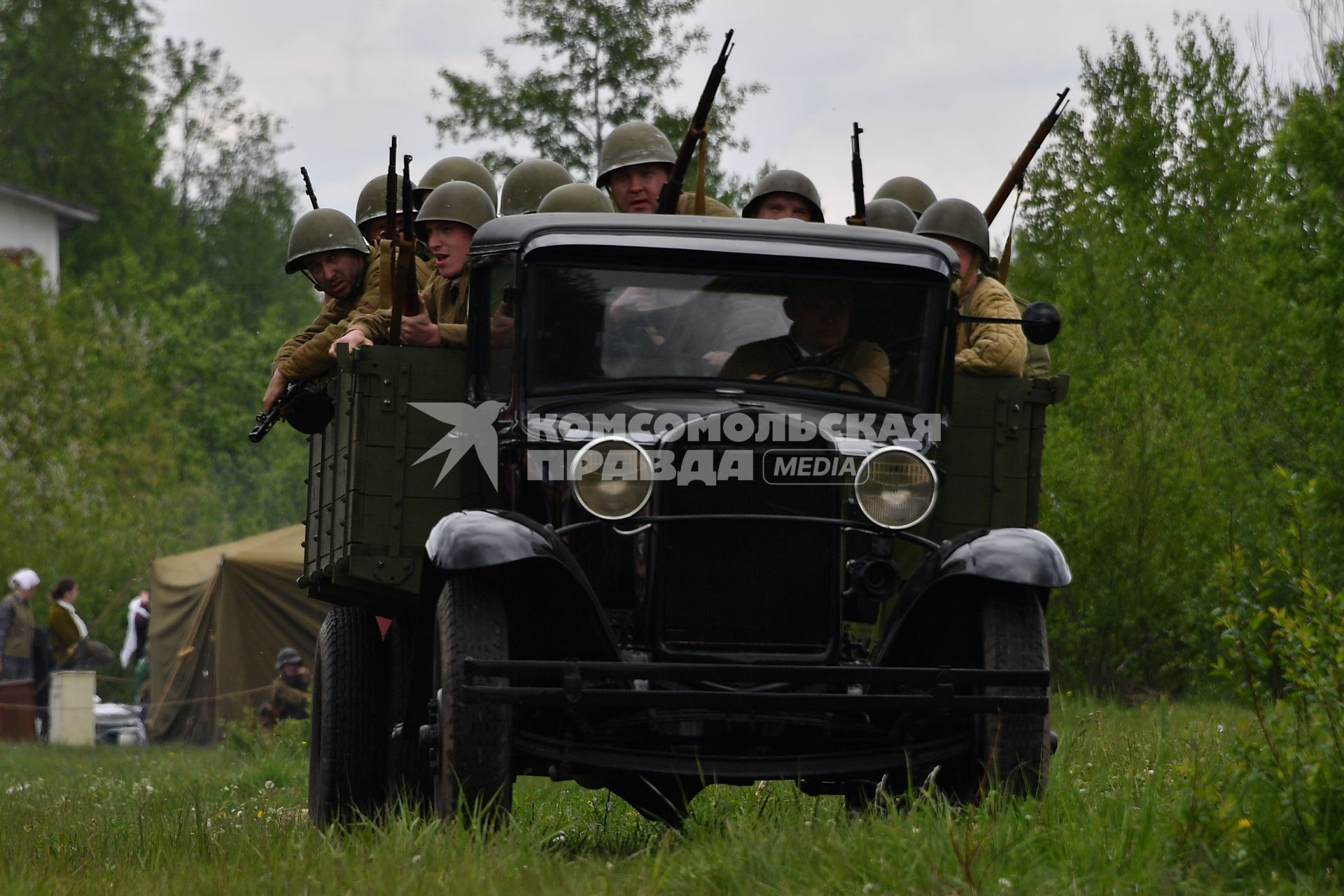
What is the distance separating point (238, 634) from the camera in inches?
901

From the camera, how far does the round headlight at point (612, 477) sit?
6152 mm

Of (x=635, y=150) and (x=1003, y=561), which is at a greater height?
(x=635, y=150)

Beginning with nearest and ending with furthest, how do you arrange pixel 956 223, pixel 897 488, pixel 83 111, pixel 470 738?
pixel 470 738 → pixel 897 488 → pixel 956 223 → pixel 83 111

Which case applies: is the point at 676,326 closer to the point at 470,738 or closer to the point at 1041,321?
the point at 1041,321

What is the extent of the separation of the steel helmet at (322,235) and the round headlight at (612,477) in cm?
281

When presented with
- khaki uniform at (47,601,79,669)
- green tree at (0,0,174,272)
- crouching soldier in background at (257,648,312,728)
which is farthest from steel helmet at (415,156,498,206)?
green tree at (0,0,174,272)

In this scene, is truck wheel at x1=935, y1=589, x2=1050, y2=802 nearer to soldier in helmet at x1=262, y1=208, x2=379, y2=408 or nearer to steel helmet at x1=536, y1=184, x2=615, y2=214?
steel helmet at x1=536, y1=184, x2=615, y2=214

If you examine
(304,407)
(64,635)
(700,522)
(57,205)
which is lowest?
(64,635)

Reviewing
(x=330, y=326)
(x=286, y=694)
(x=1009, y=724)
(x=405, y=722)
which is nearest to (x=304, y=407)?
(x=330, y=326)

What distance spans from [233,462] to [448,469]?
5504cm

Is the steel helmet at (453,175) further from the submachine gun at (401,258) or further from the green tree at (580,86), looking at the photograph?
the green tree at (580,86)

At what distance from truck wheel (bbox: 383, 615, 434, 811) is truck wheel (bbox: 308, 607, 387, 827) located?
0.15ft

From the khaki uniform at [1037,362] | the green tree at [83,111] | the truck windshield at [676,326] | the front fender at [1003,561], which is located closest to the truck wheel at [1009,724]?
the front fender at [1003,561]

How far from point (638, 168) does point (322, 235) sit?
4.85 feet
